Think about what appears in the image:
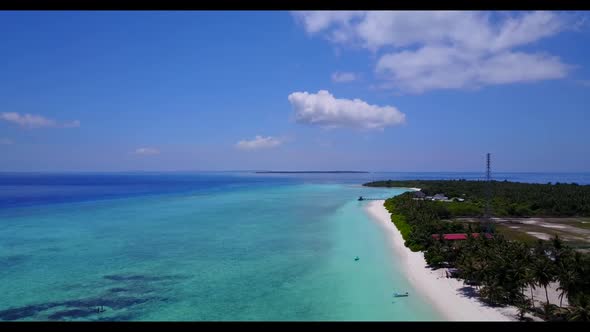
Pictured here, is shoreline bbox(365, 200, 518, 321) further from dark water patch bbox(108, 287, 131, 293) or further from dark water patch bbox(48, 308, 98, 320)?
dark water patch bbox(48, 308, 98, 320)

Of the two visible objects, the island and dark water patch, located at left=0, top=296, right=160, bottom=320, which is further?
dark water patch, located at left=0, top=296, right=160, bottom=320

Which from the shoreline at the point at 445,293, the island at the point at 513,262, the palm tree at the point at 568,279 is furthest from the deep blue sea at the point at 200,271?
the palm tree at the point at 568,279

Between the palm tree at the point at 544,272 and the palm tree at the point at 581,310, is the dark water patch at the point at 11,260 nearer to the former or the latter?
the palm tree at the point at 544,272

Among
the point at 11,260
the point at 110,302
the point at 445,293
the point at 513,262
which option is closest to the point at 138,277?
the point at 110,302

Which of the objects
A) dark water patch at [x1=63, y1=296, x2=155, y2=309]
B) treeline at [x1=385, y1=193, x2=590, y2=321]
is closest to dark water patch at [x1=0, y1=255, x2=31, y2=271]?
dark water patch at [x1=63, y1=296, x2=155, y2=309]

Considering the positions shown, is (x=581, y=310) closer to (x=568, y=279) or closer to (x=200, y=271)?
(x=568, y=279)
